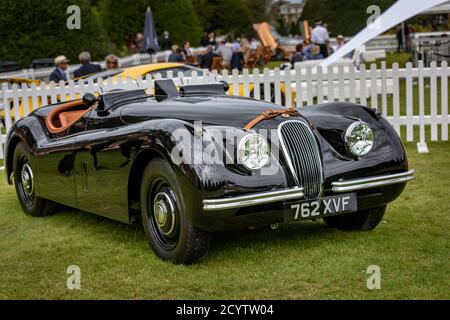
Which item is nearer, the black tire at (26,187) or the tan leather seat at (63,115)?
the tan leather seat at (63,115)

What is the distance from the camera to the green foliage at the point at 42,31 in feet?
73.0

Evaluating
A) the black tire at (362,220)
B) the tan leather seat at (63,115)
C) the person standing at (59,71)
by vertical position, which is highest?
the person standing at (59,71)

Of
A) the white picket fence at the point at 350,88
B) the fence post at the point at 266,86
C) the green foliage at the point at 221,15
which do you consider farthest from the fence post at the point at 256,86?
the green foliage at the point at 221,15

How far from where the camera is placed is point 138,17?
120 ft

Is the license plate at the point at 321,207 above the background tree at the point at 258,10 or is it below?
below

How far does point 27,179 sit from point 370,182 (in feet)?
12.3

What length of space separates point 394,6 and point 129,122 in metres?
9.06

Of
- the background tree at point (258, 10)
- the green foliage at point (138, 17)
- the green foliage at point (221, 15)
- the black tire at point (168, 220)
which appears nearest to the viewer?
the black tire at point (168, 220)

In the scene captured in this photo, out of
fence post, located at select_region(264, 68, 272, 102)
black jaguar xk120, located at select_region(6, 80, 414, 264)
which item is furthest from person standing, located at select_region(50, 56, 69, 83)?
black jaguar xk120, located at select_region(6, 80, 414, 264)

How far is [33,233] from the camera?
6.95m

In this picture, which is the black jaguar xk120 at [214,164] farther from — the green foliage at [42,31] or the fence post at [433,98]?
the green foliage at [42,31]

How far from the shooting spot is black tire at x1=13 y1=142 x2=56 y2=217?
7586 millimetres

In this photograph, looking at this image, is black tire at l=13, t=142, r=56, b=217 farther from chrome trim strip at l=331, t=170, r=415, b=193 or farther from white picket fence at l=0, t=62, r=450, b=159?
chrome trim strip at l=331, t=170, r=415, b=193

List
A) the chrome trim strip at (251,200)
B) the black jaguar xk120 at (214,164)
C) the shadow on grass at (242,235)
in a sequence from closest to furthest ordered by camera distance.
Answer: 1. the chrome trim strip at (251,200)
2. the black jaguar xk120 at (214,164)
3. the shadow on grass at (242,235)
